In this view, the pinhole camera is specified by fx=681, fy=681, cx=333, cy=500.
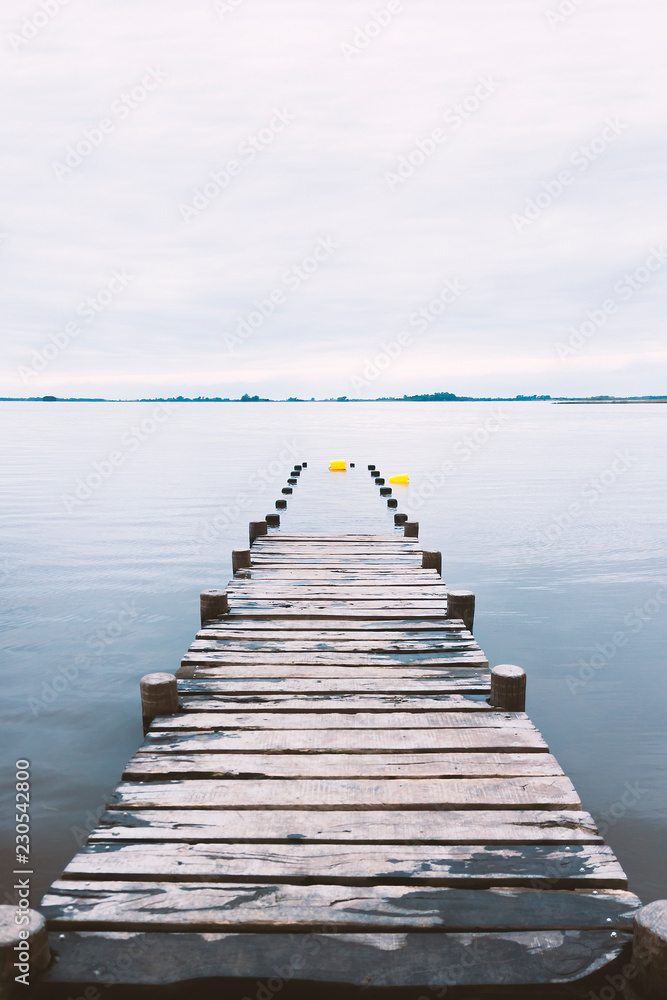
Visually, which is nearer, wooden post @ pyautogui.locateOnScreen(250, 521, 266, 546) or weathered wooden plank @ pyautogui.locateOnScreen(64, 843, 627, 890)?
weathered wooden plank @ pyautogui.locateOnScreen(64, 843, 627, 890)

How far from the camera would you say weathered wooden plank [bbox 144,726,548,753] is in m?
4.80

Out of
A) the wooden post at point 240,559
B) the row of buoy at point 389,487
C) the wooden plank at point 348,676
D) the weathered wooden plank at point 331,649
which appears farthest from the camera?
the row of buoy at point 389,487

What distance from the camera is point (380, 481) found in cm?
2517

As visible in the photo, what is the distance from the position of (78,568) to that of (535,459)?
33.0 meters

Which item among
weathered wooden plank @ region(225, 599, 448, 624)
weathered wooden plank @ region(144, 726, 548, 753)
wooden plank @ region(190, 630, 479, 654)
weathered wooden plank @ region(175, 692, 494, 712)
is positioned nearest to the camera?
weathered wooden plank @ region(144, 726, 548, 753)

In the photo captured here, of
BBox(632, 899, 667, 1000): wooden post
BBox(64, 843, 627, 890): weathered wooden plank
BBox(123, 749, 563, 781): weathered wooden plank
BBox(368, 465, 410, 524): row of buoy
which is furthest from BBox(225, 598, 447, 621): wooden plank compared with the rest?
BBox(368, 465, 410, 524): row of buoy

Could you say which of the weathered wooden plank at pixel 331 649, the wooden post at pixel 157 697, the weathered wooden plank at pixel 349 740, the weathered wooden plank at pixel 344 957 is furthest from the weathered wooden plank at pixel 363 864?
the weathered wooden plank at pixel 331 649

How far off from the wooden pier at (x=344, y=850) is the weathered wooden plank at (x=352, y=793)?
0.04 ft

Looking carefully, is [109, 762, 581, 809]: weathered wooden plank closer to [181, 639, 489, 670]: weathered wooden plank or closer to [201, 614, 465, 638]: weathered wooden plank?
[181, 639, 489, 670]: weathered wooden plank

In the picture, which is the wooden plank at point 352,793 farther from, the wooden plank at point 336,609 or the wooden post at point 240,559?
the wooden post at point 240,559

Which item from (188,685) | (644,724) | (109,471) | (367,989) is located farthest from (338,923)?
(109,471)

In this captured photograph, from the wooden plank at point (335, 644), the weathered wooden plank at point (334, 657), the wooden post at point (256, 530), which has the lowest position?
the weathered wooden plank at point (334, 657)

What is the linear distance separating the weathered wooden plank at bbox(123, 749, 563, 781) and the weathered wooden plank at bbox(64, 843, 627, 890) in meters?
0.70

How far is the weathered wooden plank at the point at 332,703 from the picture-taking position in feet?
17.8
